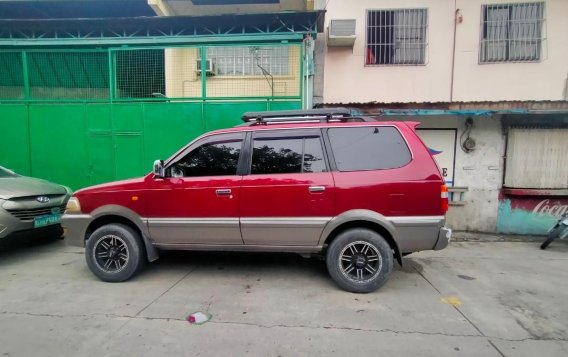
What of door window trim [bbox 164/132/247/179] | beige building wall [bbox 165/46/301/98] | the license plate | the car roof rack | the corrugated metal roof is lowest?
the license plate

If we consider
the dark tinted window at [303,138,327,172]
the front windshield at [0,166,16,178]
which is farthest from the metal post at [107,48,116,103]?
the dark tinted window at [303,138,327,172]


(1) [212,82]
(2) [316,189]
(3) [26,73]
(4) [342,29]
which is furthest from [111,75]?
(2) [316,189]

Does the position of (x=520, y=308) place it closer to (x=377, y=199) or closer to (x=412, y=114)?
(x=377, y=199)

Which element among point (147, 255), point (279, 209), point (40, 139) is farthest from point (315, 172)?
point (40, 139)

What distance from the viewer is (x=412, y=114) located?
6645 millimetres

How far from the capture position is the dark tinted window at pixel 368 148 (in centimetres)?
405

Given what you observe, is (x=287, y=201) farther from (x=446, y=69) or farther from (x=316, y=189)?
(x=446, y=69)

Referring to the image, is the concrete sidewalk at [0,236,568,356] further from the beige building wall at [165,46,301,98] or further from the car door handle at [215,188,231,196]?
the beige building wall at [165,46,301,98]

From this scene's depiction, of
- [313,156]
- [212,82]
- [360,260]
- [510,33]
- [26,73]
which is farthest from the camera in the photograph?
[26,73]

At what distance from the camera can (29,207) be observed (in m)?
5.24

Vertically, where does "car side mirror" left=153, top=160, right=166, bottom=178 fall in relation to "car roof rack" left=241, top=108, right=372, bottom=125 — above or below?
below

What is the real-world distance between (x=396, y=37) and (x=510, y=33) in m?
2.29

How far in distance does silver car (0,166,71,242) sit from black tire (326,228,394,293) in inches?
172

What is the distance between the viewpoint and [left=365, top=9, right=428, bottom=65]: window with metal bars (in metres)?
7.46
